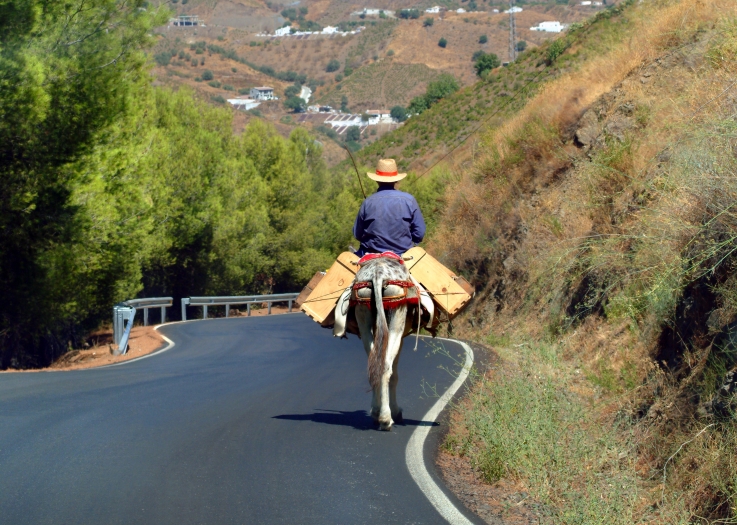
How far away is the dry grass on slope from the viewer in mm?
6918

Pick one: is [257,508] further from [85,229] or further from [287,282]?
[287,282]

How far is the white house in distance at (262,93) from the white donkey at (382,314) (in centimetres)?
17341

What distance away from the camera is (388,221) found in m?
9.61

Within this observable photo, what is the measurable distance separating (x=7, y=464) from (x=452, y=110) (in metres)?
73.7

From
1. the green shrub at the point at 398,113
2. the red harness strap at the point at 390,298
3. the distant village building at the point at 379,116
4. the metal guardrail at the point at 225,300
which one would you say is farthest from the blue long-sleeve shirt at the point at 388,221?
the distant village building at the point at 379,116

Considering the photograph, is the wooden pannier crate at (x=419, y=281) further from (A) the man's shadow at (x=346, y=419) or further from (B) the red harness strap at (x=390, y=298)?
(A) the man's shadow at (x=346, y=419)

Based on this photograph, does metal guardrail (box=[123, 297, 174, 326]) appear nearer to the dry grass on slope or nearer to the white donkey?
the dry grass on slope

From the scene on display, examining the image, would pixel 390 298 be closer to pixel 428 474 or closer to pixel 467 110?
pixel 428 474

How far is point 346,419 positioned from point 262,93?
177256mm

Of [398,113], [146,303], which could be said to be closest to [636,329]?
[146,303]

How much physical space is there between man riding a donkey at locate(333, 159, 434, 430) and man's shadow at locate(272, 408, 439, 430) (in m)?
0.21

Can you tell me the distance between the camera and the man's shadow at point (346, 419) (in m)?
9.42

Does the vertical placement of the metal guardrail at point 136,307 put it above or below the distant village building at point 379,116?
below

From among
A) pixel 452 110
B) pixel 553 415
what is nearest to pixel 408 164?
pixel 452 110
